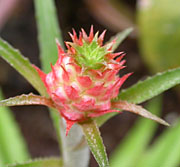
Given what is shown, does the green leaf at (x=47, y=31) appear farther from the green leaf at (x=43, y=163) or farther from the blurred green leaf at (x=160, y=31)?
the blurred green leaf at (x=160, y=31)

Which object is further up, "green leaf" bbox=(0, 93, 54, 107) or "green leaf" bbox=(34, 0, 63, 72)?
"green leaf" bbox=(34, 0, 63, 72)

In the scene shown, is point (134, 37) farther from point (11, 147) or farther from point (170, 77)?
point (170, 77)

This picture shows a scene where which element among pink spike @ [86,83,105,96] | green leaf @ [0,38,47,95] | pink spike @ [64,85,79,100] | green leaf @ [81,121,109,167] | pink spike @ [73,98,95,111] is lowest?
green leaf @ [81,121,109,167]

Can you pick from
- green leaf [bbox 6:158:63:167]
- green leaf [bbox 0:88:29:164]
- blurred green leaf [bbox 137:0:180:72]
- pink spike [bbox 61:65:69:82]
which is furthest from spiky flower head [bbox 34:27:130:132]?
blurred green leaf [bbox 137:0:180:72]

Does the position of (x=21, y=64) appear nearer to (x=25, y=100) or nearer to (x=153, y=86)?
(x=25, y=100)

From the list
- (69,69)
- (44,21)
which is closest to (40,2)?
(44,21)

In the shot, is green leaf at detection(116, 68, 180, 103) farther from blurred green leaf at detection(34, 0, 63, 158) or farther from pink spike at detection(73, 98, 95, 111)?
blurred green leaf at detection(34, 0, 63, 158)

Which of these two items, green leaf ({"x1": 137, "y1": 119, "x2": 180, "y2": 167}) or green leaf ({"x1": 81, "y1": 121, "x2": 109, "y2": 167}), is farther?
green leaf ({"x1": 137, "y1": 119, "x2": 180, "y2": 167})
